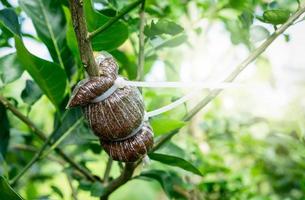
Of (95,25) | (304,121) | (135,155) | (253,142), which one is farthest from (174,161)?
(253,142)

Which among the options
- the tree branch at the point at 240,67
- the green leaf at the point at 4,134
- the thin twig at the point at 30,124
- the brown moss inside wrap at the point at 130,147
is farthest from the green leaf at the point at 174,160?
the green leaf at the point at 4,134

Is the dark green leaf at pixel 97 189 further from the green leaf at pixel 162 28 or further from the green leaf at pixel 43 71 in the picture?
the green leaf at pixel 162 28

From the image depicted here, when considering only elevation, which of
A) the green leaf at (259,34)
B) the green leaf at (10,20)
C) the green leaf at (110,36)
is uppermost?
the green leaf at (10,20)

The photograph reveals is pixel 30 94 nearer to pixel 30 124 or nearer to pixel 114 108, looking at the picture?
pixel 30 124

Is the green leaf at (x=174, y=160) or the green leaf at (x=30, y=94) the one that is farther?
the green leaf at (x=30, y=94)

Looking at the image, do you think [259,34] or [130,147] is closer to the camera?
[130,147]

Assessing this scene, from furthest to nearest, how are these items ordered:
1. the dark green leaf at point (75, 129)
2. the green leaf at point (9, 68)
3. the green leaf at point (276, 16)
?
the dark green leaf at point (75, 129) < the green leaf at point (9, 68) < the green leaf at point (276, 16)

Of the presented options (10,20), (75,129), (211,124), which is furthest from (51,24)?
(211,124)
